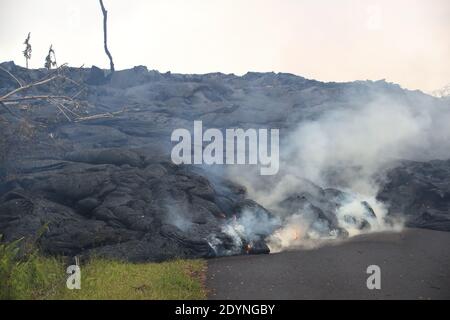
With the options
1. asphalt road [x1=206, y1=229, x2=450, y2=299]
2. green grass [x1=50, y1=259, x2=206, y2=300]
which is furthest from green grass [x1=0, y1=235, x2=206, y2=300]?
asphalt road [x1=206, y1=229, x2=450, y2=299]

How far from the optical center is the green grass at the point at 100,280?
1027 cm

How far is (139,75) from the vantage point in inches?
2352

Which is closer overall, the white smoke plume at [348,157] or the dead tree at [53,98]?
the dead tree at [53,98]

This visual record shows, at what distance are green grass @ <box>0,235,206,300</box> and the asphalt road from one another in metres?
1.02

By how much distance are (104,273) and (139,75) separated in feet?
165

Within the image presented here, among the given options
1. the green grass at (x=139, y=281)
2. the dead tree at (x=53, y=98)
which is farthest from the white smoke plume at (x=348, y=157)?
the dead tree at (x=53, y=98)

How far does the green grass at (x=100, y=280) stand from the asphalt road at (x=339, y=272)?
1021mm

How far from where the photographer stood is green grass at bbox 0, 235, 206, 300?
10.3 meters

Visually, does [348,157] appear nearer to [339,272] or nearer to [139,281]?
[339,272]

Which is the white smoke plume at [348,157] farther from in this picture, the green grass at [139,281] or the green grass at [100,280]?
the green grass at [100,280]

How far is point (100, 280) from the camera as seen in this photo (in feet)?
39.2

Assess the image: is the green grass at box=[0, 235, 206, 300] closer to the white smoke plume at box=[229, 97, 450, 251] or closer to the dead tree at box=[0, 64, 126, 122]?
the dead tree at box=[0, 64, 126, 122]

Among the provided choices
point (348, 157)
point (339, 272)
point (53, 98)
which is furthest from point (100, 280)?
point (348, 157)
